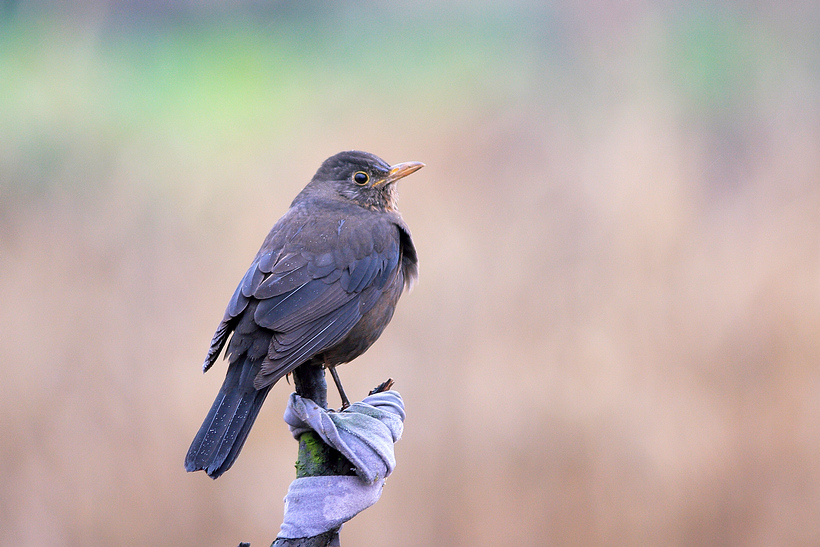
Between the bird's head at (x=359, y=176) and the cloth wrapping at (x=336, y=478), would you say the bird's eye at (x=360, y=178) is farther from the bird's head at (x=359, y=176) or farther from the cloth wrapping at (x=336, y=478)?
the cloth wrapping at (x=336, y=478)

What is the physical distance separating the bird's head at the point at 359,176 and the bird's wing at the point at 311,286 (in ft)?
0.78

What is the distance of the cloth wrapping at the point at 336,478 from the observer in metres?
1.89

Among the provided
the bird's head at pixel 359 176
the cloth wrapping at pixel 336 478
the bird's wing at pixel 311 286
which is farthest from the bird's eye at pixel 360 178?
the cloth wrapping at pixel 336 478

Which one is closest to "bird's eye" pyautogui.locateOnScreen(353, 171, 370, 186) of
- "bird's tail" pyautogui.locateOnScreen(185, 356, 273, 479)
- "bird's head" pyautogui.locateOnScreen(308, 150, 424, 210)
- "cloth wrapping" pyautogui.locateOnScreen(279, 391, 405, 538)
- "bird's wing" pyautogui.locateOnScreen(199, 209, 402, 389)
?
"bird's head" pyautogui.locateOnScreen(308, 150, 424, 210)

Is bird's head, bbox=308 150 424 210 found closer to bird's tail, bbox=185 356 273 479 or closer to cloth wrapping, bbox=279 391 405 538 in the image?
bird's tail, bbox=185 356 273 479

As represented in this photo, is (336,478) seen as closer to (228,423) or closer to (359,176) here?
(228,423)

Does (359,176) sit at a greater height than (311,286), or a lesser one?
greater

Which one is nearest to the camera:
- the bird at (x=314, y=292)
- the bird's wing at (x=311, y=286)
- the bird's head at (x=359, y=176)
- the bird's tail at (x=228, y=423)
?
the bird's tail at (x=228, y=423)

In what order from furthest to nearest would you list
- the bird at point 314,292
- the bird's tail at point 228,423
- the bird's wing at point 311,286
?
the bird's wing at point 311,286 → the bird at point 314,292 → the bird's tail at point 228,423

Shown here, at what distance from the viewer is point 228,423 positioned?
197 centimetres

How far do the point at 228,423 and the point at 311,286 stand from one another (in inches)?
23.9

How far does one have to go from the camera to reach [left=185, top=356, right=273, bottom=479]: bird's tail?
1883 millimetres

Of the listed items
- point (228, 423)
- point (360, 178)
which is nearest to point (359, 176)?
point (360, 178)

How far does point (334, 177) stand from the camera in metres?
2.90
